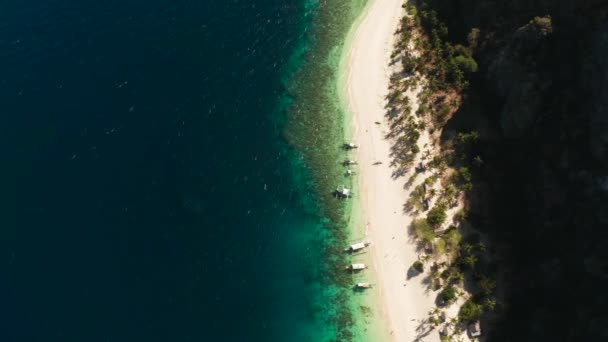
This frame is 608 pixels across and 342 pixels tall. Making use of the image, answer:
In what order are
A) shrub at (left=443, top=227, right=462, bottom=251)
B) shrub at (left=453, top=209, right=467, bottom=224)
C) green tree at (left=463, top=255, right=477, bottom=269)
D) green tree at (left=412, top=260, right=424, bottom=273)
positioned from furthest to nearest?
1. shrub at (left=453, top=209, right=467, bottom=224)
2. shrub at (left=443, top=227, right=462, bottom=251)
3. green tree at (left=412, top=260, right=424, bottom=273)
4. green tree at (left=463, top=255, right=477, bottom=269)

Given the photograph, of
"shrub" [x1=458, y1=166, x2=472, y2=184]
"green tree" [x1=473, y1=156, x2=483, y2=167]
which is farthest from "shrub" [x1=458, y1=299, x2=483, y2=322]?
"green tree" [x1=473, y1=156, x2=483, y2=167]

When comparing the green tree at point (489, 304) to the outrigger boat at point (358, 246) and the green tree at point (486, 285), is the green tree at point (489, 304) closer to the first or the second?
the green tree at point (486, 285)

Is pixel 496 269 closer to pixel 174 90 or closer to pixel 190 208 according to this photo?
pixel 190 208

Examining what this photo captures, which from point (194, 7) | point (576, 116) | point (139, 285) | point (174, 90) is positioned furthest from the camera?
point (194, 7)

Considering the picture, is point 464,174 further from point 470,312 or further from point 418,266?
point 470,312

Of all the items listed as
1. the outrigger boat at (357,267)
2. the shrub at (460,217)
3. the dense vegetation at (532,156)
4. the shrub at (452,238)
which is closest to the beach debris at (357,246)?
the outrigger boat at (357,267)

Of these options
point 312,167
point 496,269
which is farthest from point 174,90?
point 496,269

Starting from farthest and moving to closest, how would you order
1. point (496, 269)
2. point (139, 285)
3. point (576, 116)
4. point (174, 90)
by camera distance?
1. point (174, 90)
2. point (139, 285)
3. point (496, 269)
4. point (576, 116)

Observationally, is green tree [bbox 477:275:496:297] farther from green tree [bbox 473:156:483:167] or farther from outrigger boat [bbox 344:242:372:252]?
green tree [bbox 473:156:483:167]
